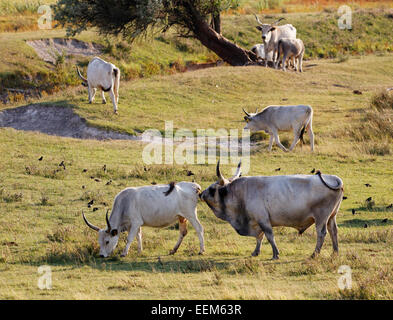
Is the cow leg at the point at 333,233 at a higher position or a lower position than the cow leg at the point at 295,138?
higher

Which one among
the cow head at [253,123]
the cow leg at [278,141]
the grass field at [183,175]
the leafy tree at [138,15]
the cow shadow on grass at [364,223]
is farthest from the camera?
the leafy tree at [138,15]

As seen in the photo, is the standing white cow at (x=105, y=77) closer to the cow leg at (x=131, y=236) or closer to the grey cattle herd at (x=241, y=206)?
the grey cattle herd at (x=241, y=206)

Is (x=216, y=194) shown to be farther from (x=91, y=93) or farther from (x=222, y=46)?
(x=222, y=46)

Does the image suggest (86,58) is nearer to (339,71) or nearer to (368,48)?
(339,71)

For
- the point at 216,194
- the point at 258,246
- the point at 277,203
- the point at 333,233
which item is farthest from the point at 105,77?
the point at 333,233

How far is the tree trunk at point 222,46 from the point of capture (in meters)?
32.1

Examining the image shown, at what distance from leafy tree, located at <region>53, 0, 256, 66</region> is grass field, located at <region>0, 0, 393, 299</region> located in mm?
2533

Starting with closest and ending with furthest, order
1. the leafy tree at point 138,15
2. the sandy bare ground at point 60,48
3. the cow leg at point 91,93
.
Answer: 1. the cow leg at point 91,93
2. the leafy tree at point 138,15
3. the sandy bare ground at point 60,48

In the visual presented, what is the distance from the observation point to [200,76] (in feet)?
95.7

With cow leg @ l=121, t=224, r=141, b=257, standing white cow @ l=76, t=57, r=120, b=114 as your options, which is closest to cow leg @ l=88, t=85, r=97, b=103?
standing white cow @ l=76, t=57, r=120, b=114

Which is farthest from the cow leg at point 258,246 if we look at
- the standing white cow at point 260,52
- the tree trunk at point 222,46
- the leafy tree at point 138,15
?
the standing white cow at point 260,52

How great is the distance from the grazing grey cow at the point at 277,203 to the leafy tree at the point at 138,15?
19.0 metres
